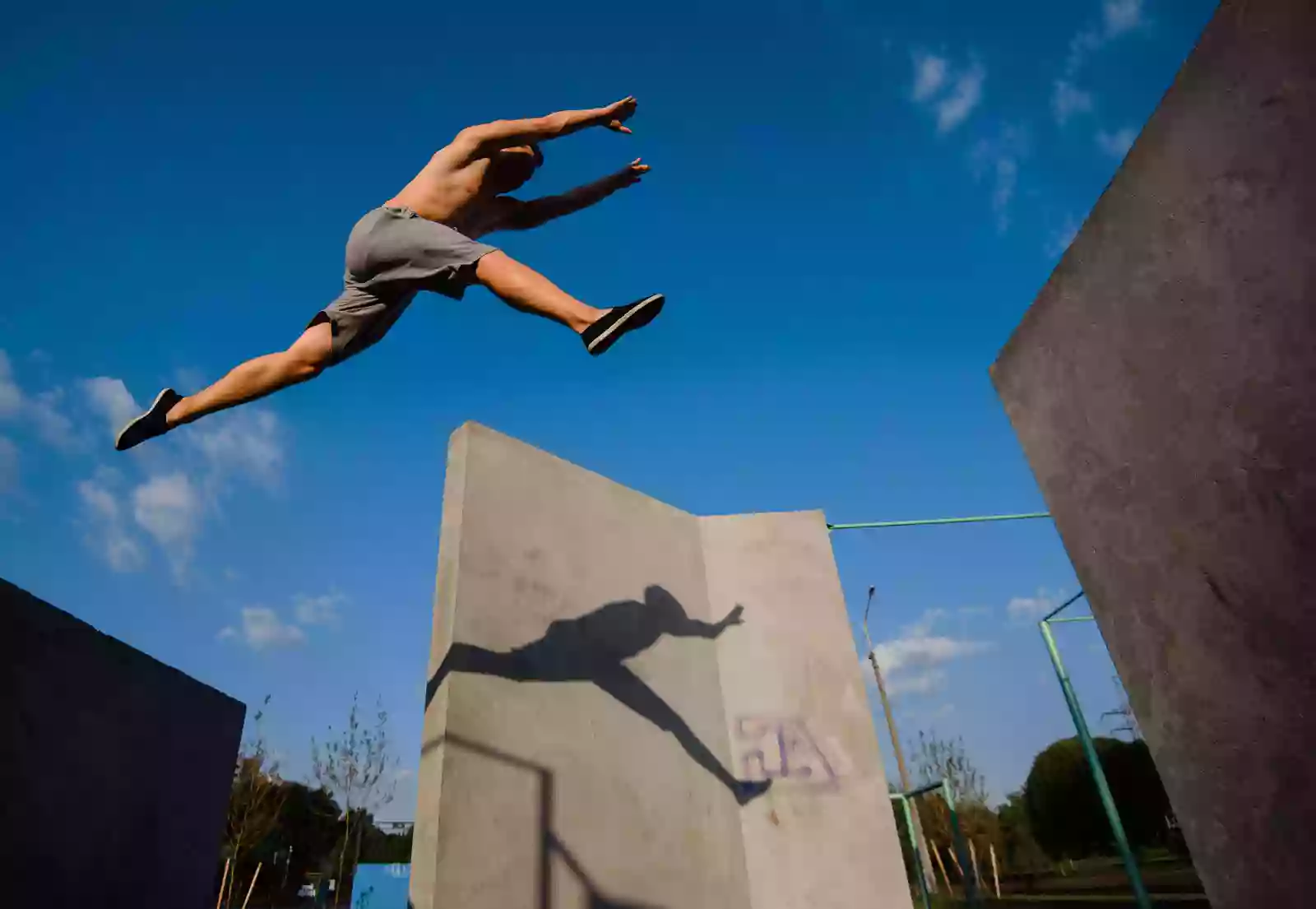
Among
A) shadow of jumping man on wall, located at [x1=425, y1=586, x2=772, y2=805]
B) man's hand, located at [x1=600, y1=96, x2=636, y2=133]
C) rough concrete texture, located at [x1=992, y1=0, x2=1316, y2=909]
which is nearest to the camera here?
rough concrete texture, located at [x1=992, y1=0, x2=1316, y2=909]

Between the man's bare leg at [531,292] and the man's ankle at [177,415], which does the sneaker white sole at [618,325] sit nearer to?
the man's bare leg at [531,292]

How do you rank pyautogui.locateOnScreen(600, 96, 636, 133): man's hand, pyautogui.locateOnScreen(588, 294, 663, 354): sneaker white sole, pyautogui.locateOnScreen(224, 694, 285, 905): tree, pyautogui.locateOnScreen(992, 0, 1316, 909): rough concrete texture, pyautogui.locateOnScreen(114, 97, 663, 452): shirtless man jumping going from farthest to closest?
pyautogui.locateOnScreen(224, 694, 285, 905): tree → pyautogui.locateOnScreen(600, 96, 636, 133): man's hand → pyautogui.locateOnScreen(114, 97, 663, 452): shirtless man jumping → pyautogui.locateOnScreen(588, 294, 663, 354): sneaker white sole → pyautogui.locateOnScreen(992, 0, 1316, 909): rough concrete texture

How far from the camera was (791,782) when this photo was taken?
4.96m

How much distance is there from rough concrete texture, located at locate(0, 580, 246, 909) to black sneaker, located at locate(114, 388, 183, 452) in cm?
116

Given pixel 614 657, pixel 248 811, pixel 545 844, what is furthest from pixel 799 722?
pixel 248 811

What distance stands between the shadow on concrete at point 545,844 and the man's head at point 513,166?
239cm

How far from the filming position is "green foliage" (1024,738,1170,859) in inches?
795

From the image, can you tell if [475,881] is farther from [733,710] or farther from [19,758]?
[733,710]

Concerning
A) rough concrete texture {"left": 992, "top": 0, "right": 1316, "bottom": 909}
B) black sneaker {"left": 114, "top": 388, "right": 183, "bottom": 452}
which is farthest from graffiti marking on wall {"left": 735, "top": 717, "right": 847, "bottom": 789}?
black sneaker {"left": 114, "top": 388, "right": 183, "bottom": 452}

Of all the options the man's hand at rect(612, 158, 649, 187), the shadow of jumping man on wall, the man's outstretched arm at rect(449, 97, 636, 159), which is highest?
the man's hand at rect(612, 158, 649, 187)

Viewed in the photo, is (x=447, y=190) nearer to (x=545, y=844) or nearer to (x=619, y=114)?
(x=619, y=114)

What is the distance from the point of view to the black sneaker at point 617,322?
2.10 meters

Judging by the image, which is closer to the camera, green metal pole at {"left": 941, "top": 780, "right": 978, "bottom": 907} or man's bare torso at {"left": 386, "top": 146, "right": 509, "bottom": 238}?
man's bare torso at {"left": 386, "top": 146, "right": 509, "bottom": 238}

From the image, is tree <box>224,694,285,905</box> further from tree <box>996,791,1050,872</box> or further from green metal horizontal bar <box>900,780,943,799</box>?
tree <box>996,791,1050,872</box>
